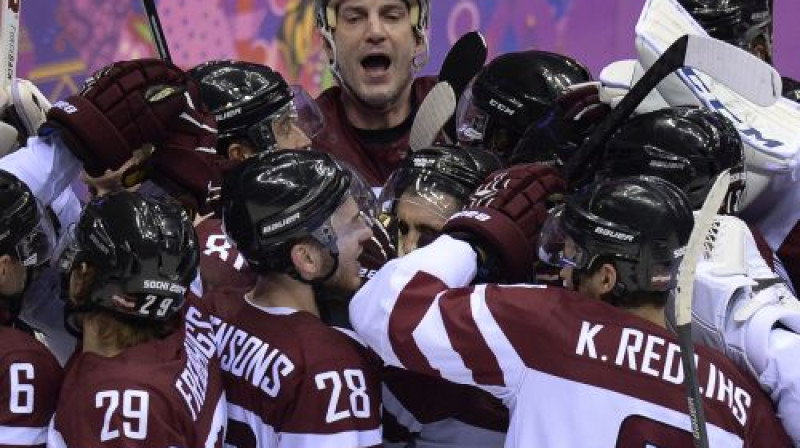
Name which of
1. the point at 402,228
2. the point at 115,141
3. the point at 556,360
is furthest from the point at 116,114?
the point at 556,360

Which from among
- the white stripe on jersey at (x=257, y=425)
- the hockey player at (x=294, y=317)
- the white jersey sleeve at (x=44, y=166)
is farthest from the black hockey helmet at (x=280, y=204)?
the white jersey sleeve at (x=44, y=166)

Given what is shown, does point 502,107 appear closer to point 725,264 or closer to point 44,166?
point 725,264

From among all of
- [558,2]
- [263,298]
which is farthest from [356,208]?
[558,2]

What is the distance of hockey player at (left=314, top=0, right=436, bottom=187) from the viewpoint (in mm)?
2945

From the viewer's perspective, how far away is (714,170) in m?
2.16

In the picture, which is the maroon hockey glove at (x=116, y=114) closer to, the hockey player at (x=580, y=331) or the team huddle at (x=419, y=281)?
the team huddle at (x=419, y=281)

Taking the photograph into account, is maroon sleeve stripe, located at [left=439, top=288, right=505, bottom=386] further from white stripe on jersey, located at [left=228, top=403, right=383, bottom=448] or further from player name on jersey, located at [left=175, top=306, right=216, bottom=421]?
player name on jersey, located at [left=175, top=306, right=216, bottom=421]

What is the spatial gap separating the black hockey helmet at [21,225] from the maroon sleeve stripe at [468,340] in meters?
0.61

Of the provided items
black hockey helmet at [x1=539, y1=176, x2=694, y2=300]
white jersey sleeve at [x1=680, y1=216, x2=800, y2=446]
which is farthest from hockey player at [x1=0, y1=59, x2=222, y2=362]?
white jersey sleeve at [x1=680, y1=216, x2=800, y2=446]

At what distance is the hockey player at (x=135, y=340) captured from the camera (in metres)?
1.85

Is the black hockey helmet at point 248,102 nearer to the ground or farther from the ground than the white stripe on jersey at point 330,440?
farther from the ground

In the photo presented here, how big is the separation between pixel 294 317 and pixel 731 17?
1.10m

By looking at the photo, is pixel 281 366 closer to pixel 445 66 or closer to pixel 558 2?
pixel 445 66

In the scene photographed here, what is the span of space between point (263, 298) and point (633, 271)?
1.86 ft
